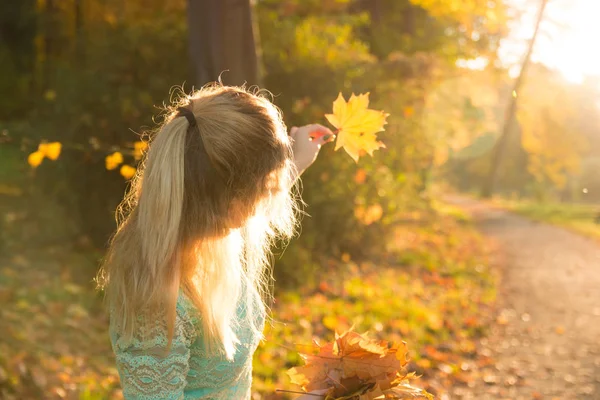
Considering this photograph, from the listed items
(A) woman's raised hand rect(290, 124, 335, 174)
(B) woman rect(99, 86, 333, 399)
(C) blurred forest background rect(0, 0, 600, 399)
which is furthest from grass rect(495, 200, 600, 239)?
(B) woman rect(99, 86, 333, 399)

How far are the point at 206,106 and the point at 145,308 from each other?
51 centimetres

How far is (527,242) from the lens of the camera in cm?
1306

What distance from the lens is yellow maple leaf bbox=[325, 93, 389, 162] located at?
1.85 metres

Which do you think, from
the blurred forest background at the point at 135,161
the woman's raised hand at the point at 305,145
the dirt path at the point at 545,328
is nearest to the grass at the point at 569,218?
the dirt path at the point at 545,328

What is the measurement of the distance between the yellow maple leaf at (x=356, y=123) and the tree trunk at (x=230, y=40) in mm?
2731

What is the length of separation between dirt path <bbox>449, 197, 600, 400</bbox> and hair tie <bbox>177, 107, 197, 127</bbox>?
3.83m

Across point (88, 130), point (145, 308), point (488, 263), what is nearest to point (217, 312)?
point (145, 308)

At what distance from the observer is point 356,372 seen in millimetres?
1623

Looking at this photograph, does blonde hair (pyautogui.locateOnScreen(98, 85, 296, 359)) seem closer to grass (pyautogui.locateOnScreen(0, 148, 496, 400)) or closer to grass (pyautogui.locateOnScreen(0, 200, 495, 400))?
grass (pyautogui.locateOnScreen(0, 200, 495, 400))

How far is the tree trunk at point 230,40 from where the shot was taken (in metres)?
4.55

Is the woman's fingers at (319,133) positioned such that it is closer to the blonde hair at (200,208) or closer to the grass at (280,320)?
the blonde hair at (200,208)

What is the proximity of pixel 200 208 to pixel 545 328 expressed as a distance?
5849 mm

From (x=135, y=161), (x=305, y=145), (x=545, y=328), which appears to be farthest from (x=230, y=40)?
(x=545, y=328)

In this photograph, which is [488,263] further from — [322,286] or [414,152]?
[322,286]
